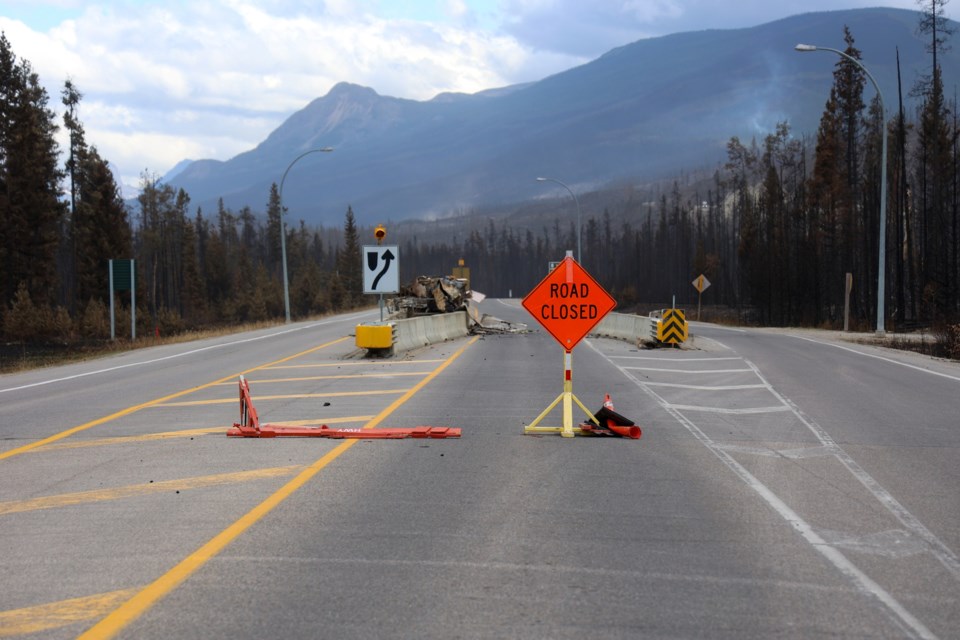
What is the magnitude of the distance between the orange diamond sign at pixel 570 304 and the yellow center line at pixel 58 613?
654 cm

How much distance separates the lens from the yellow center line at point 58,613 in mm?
4375

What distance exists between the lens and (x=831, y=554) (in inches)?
222

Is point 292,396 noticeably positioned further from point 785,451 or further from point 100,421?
point 785,451

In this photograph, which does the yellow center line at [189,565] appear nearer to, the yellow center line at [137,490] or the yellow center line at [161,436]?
the yellow center line at [137,490]

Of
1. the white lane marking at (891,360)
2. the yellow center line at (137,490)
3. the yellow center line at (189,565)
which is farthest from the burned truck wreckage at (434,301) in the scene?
the yellow center line at (137,490)

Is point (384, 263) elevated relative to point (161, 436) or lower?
elevated

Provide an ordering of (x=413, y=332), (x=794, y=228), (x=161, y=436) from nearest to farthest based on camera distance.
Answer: (x=161, y=436)
(x=413, y=332)
(x=794, y=228)

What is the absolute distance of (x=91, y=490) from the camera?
24.5 feet

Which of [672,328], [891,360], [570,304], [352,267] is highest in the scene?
[352,267]

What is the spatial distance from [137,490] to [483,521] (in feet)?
10.4

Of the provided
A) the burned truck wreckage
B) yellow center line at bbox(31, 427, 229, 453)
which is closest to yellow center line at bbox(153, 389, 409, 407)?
yellow center line at bbox(31, 427, 229, 453)

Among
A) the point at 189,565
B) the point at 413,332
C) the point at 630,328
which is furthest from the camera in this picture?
the point at 630,328

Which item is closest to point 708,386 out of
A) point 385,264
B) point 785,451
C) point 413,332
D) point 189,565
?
point 785,451

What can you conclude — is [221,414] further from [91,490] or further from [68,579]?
[68,579]
